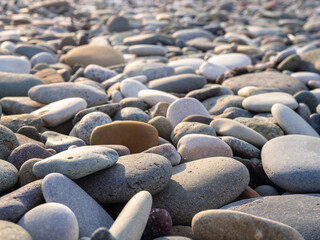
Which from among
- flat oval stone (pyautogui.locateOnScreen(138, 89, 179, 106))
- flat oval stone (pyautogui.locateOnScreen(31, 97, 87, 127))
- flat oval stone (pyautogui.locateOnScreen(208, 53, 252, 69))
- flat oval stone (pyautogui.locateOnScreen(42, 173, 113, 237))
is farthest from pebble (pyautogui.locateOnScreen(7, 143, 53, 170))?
flat oval stone (pyautogui.locateOnScreen(208, 53, 252, 69))

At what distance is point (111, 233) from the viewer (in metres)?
1.54

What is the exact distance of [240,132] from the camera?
3039mm

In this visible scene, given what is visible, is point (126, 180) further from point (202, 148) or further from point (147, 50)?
point (147, 50)

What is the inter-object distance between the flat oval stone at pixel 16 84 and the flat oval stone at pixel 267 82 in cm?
218

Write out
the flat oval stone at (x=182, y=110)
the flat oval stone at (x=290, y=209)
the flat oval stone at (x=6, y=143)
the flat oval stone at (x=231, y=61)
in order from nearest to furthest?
the flat oval stone at (x=290, y=209) < the flat oval stone at (x=6, y=143) < the flat oval stone at (x=182, y=110) < the flat oval stone at (x=231, y=61)

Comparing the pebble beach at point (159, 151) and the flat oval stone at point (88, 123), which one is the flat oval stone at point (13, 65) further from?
the flat oval stone at point (88, 123)

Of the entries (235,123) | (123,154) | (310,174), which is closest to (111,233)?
(123,154)

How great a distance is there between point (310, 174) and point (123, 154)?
1145 millimetres

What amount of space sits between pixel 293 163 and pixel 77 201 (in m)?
1.37

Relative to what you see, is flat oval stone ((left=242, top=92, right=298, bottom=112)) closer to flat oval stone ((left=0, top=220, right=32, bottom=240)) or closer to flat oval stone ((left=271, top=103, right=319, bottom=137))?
flat oval stone ((left=271, top=103, right=319, bottom=137))

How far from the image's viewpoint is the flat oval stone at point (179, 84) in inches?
170

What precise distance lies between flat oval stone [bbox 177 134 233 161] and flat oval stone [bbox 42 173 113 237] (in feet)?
3.02

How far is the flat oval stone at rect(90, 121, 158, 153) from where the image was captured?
8.95ft

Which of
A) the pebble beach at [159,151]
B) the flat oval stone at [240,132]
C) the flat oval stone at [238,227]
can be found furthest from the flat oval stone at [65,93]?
the flat oval stone at [238,227]
